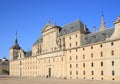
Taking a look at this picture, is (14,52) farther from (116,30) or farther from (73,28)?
(116,30)

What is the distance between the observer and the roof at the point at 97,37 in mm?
59606

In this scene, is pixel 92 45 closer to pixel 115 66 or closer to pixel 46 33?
pixel 115 66

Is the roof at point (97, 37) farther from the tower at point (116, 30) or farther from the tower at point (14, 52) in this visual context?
the tower at point (14, 52)

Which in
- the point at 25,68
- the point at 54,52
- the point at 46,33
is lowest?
the point at 25,68

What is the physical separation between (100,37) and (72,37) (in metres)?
14.5

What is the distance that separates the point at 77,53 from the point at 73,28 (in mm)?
10916

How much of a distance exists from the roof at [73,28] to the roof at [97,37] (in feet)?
12.3

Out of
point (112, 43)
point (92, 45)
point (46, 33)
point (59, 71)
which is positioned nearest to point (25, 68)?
point (46, 33)

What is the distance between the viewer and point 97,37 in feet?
209

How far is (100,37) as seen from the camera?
2441 inches

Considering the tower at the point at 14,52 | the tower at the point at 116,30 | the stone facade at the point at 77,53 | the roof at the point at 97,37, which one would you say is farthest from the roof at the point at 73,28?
the tower at the point at 14,52

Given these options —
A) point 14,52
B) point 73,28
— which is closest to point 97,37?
point 73,28

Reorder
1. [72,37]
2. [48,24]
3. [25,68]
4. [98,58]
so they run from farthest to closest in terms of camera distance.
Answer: [25,68] < [48,24] < [72,37] < [98,58]

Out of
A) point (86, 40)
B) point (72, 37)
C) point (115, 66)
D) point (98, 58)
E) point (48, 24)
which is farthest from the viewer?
point (48, 24)
